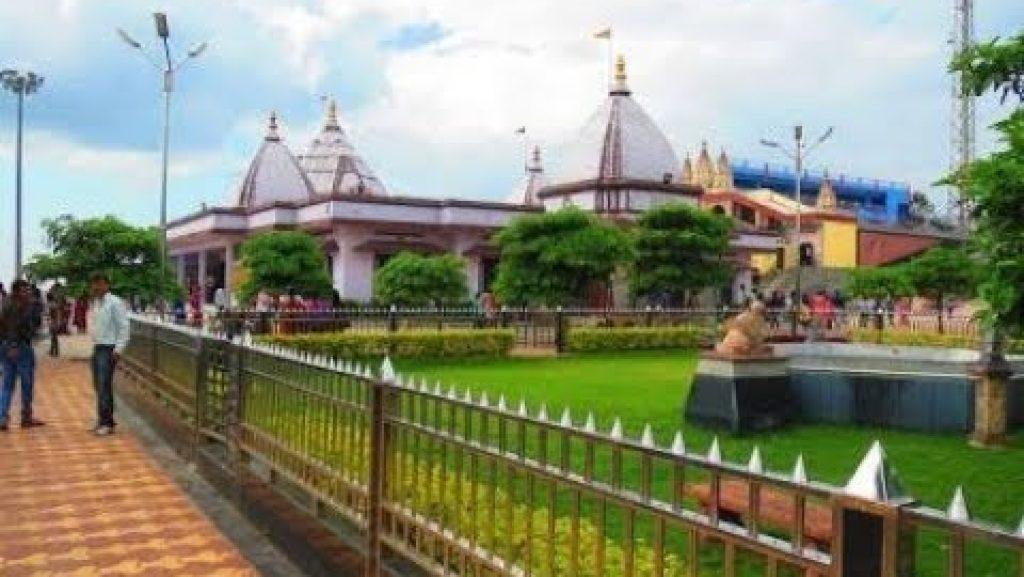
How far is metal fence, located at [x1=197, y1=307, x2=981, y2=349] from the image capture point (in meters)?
21.3

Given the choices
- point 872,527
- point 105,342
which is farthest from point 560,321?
point 872,527

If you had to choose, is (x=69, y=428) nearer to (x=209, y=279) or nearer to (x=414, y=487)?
(x=414, y=487)

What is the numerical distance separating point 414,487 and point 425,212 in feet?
108

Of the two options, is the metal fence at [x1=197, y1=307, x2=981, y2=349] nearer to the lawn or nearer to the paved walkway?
the lawn

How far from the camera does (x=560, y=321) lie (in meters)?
24.5

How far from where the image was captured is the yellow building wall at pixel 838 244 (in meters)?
57.6

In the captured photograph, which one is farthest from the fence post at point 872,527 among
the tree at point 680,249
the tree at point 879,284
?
the tree at point 879,284

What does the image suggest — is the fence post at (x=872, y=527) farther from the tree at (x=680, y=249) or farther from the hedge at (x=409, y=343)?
the tree at (x=680, y=249)

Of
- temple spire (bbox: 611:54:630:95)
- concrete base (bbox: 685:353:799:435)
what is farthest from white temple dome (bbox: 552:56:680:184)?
concrete base (bbox: 685:353:799:435)

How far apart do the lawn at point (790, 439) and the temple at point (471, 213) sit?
676 inches

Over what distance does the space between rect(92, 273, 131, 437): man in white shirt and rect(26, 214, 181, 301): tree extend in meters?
11.3

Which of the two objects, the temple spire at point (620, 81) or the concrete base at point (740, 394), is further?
the temple spire at point (620, 81)

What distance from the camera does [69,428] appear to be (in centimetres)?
1165

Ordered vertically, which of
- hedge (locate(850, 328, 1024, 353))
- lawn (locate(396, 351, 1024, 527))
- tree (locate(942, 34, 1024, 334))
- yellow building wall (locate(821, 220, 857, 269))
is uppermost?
yellow building wall (locate(821, 220, 857, 269))
